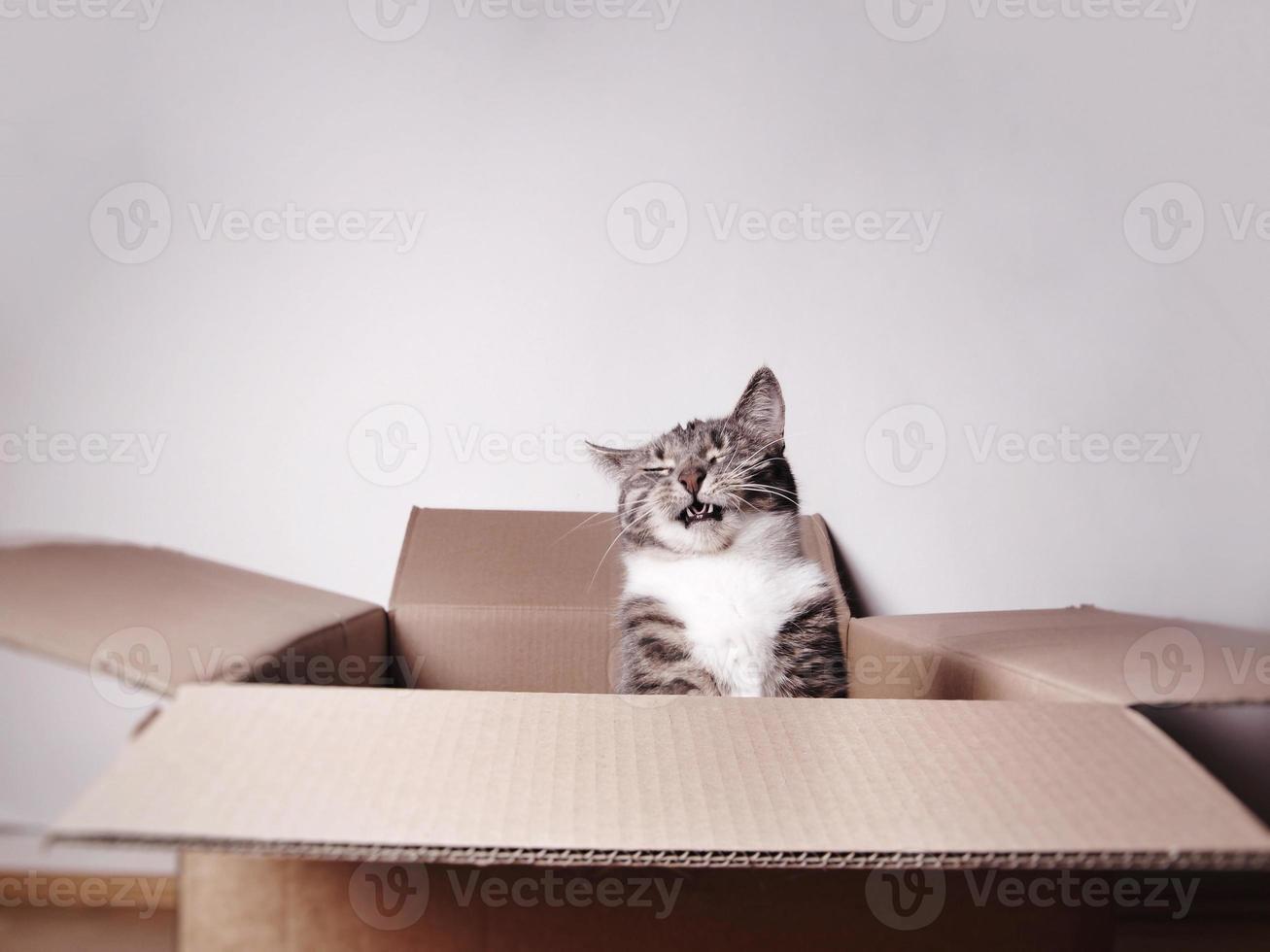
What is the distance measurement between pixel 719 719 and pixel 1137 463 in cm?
119

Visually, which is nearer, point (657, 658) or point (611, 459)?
point (657, 658)

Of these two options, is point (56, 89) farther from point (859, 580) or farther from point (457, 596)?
point (859, 580)

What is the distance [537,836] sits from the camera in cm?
50

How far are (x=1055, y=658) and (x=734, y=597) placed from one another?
36cm

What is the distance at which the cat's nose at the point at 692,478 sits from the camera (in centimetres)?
110

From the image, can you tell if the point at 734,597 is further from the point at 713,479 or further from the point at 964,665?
the point at 964,665

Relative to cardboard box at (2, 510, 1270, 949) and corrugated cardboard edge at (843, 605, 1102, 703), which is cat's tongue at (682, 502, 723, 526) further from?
cardboard box at (2, 510, 1270, 949)

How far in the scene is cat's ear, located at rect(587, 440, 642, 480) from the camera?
1.20m

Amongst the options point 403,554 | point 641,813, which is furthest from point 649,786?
point 403,554

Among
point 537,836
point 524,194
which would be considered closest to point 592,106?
point 524,194

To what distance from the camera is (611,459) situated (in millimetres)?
1207

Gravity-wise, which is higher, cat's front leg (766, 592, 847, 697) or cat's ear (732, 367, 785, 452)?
cat's ear (732, 367, 785, 452)

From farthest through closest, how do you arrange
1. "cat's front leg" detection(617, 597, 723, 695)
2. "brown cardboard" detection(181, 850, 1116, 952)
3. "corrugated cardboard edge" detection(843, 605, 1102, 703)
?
"cat's front leg" detection(617, 597, 723, 695)
"corrugated cardboard edge" detection(843, 605, 1102, 703)
"brown cardboard" detection(181, 850, 1116, 952)

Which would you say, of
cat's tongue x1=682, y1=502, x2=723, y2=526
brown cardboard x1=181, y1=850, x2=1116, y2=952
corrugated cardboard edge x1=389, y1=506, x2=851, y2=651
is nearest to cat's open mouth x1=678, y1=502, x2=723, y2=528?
cat's tongue x1=682, y1=502, x2=723, y2=526
